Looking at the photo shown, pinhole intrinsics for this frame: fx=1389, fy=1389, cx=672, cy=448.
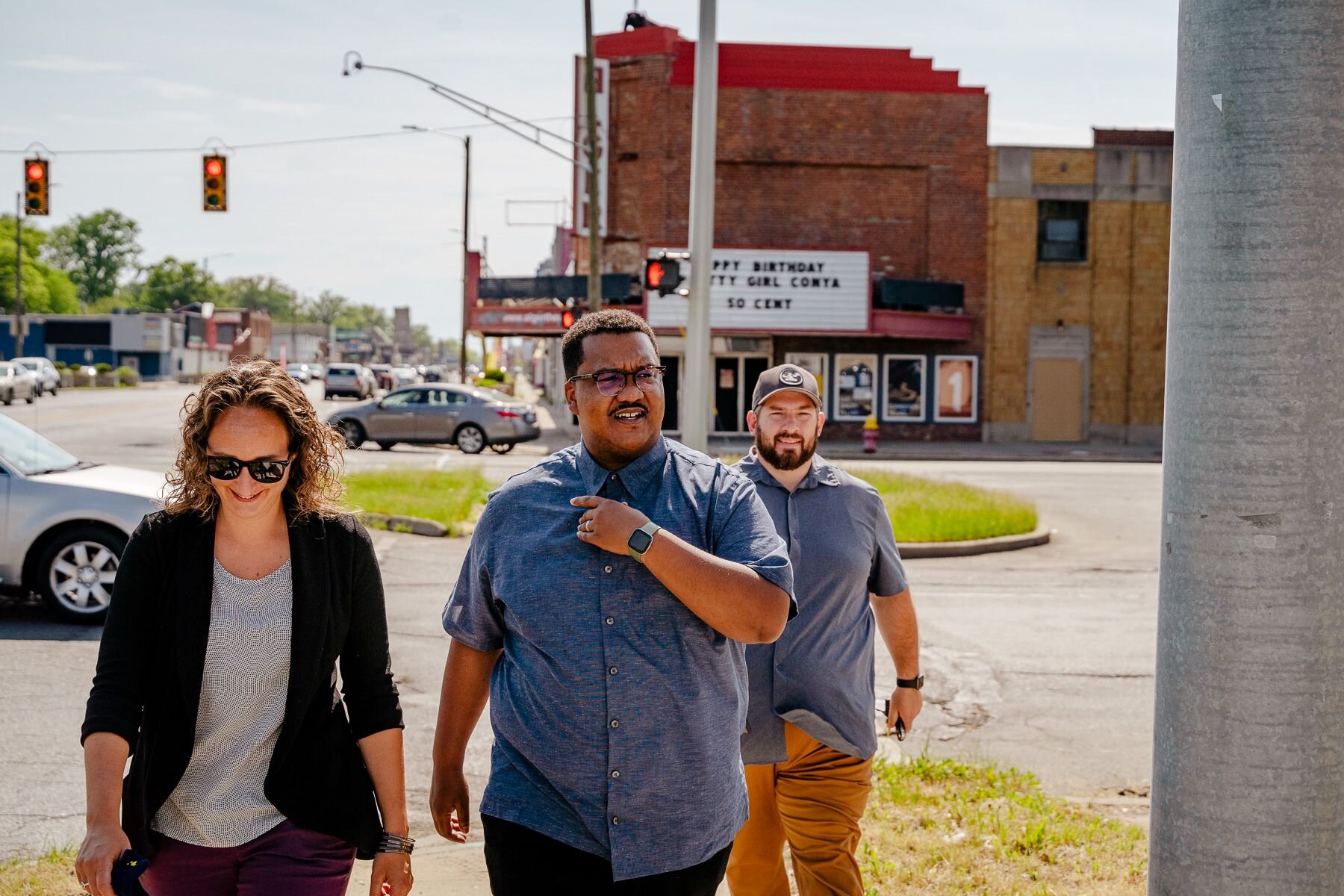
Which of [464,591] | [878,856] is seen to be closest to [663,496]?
[464,591]

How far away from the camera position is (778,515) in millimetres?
4465

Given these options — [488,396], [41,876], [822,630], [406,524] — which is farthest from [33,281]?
[822,630]

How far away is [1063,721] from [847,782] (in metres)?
4.17

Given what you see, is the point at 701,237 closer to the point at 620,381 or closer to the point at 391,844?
the point at 620,381

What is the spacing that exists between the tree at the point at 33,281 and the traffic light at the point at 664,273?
100917 mm

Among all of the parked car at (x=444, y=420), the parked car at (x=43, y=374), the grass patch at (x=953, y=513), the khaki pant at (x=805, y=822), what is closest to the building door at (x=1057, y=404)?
the parked car at (x=444, y=420)

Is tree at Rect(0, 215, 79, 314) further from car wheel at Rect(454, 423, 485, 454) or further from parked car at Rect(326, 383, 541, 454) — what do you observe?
car wheel at Rect(454, 423, 485, 454)

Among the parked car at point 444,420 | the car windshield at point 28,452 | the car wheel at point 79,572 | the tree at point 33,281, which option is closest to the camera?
the car wheel at point 79,572

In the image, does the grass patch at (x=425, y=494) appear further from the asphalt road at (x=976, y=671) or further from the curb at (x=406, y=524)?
the asphalt road at (x=976, y=671)

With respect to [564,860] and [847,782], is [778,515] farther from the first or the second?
[564,860]

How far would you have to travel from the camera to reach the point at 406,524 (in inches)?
622

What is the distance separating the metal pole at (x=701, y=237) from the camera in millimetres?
13469

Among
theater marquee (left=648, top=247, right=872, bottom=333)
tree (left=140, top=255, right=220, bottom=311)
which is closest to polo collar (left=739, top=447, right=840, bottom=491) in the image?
theater marquee (left=648, top=247, right=872, bottom=333)

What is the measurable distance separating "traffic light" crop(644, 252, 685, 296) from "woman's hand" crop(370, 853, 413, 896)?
1269 cm
